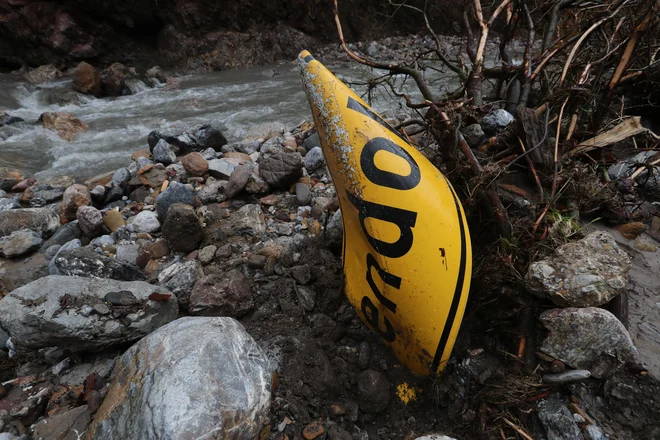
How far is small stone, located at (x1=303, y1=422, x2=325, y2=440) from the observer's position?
1.31m

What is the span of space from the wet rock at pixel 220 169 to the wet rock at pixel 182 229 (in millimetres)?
897

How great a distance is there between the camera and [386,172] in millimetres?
1379

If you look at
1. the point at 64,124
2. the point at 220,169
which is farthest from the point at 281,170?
the point at 64,124

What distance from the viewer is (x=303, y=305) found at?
175 centimetres

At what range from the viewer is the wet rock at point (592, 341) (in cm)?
129

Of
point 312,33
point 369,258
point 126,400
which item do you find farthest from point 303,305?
point 312,33

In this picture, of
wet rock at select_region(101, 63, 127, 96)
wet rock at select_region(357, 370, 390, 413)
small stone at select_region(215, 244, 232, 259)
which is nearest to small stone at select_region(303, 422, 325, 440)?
wet rock at select_region(357, 370, 390, 413)

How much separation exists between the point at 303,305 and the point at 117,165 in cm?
391

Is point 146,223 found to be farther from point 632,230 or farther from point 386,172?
point 632,230

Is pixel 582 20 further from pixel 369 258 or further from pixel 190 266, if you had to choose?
pixel 190 266

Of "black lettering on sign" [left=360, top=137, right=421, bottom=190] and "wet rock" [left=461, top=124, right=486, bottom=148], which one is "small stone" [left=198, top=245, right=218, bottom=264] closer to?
"black lettering on sign" [left=360, top=137, right=421, bottom=190]

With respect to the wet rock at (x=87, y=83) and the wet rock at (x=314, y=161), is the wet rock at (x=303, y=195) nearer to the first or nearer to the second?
the wet rock at (x=314, y=161)

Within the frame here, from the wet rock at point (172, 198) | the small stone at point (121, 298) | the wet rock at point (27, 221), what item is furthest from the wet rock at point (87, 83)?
the small stone at point (121, 298)

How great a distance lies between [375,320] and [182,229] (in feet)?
4.29
